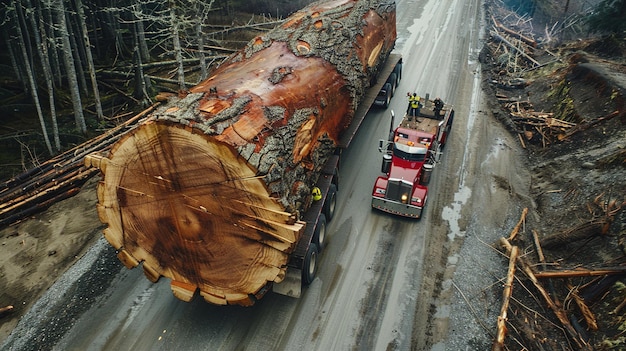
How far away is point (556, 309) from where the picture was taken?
702cm

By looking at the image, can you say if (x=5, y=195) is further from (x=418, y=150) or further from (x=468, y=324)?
(x=468, y=324)

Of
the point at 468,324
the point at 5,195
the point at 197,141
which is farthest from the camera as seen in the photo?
the point at 5,195

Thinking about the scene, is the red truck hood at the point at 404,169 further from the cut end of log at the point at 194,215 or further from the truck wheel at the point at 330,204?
the cut end of log at the point at 194,215

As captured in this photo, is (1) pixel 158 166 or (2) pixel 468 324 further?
(2) pixel 468 324

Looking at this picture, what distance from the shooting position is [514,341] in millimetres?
6812

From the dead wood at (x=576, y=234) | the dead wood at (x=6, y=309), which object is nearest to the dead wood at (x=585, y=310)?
the dead wood at (x=576, y=234)

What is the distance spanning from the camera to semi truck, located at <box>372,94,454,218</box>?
30.7 ft

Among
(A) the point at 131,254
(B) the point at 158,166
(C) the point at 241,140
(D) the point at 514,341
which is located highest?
(C) the point at 241,140

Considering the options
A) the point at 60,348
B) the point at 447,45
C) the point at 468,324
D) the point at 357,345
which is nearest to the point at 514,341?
the point at 468,324

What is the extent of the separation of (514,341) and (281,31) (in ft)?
28.1

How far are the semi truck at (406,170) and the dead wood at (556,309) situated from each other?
2.33 m

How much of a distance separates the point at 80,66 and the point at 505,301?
15.1 meters

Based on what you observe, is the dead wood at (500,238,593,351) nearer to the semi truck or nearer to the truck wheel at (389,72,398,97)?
the semi truck

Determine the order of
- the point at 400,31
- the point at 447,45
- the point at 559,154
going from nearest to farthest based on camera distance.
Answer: the point at 559,154 < the point at 447,45 < the point at 400,31
